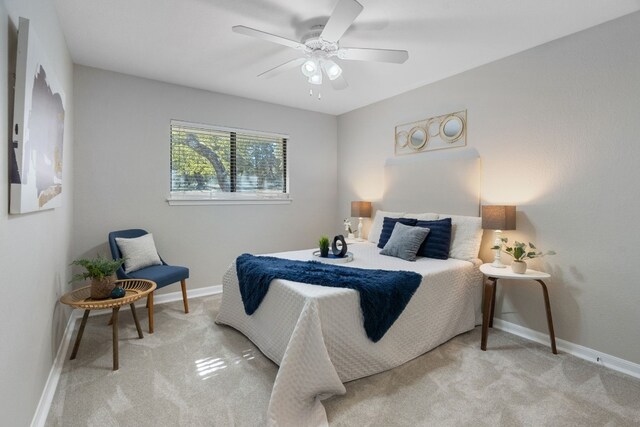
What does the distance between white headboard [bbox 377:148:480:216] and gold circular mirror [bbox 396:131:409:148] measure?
162mm

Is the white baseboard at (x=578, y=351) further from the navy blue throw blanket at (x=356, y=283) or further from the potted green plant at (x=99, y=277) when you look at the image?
the potted green plant at (x=99, y=277)

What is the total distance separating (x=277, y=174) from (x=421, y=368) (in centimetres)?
313

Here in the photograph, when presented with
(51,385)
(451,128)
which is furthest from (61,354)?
(451,128)

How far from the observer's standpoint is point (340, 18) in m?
1.89

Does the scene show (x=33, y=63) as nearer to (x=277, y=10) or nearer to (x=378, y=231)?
(x=277, y=10)

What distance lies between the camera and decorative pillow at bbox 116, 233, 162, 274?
3041 mm

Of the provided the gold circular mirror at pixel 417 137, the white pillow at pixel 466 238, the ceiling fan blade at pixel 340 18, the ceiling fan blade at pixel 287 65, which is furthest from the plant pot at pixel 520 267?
the ceiling fan blade at pixel 287 65

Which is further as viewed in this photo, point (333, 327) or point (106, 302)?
point (106, 302)

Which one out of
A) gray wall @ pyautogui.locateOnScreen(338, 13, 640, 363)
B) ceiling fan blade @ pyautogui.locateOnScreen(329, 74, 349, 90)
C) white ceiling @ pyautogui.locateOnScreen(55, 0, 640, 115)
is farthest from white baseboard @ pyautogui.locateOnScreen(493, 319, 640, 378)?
ceiling fan blade @ pyautogui.locateOnScreen(329, 74, 349, 90)

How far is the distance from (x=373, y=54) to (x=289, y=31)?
0.70 meters

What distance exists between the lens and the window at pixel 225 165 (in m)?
3.75

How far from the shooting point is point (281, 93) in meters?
3.95

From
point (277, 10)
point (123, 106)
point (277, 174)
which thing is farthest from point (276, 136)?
point (277, 10)

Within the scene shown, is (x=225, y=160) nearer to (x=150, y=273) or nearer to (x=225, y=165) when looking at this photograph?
(x=225, y=165)
